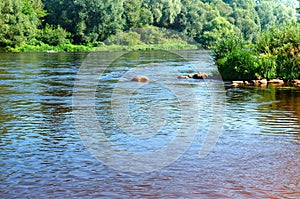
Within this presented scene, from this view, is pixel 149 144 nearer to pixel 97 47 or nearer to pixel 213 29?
pixel 97 47

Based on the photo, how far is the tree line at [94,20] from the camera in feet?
227

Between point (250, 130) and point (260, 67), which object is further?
point (260, 67)

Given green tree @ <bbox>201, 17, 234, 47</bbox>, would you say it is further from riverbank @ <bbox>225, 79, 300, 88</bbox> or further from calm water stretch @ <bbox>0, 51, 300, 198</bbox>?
calm water stretch @ <bbox>0, 51, 300, 198</bbox>

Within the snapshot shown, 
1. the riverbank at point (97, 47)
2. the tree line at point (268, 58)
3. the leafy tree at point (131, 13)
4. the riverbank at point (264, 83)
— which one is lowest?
the riverbank at point (264, 83)

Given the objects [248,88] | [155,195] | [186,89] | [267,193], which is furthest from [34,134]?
[248,88]

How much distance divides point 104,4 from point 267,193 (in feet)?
247

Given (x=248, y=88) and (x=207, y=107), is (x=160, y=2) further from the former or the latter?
(x=207, y=107)

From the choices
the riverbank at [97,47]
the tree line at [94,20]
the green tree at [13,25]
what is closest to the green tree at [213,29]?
the tree line at [94,20]

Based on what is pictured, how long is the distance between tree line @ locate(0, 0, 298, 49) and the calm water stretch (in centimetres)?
4305

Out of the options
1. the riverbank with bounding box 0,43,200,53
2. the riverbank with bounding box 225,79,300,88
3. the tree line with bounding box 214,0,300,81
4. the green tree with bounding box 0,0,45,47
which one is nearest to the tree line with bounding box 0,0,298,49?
the green tree with bounding box 0,0,45,47

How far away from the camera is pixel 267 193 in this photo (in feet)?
27.8

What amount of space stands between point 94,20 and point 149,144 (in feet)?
238

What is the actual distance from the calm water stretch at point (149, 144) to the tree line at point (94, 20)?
1695 inches

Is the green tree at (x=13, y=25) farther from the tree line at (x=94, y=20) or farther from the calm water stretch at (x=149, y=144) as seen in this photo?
the calm water stretch at (x=149, y=144)
